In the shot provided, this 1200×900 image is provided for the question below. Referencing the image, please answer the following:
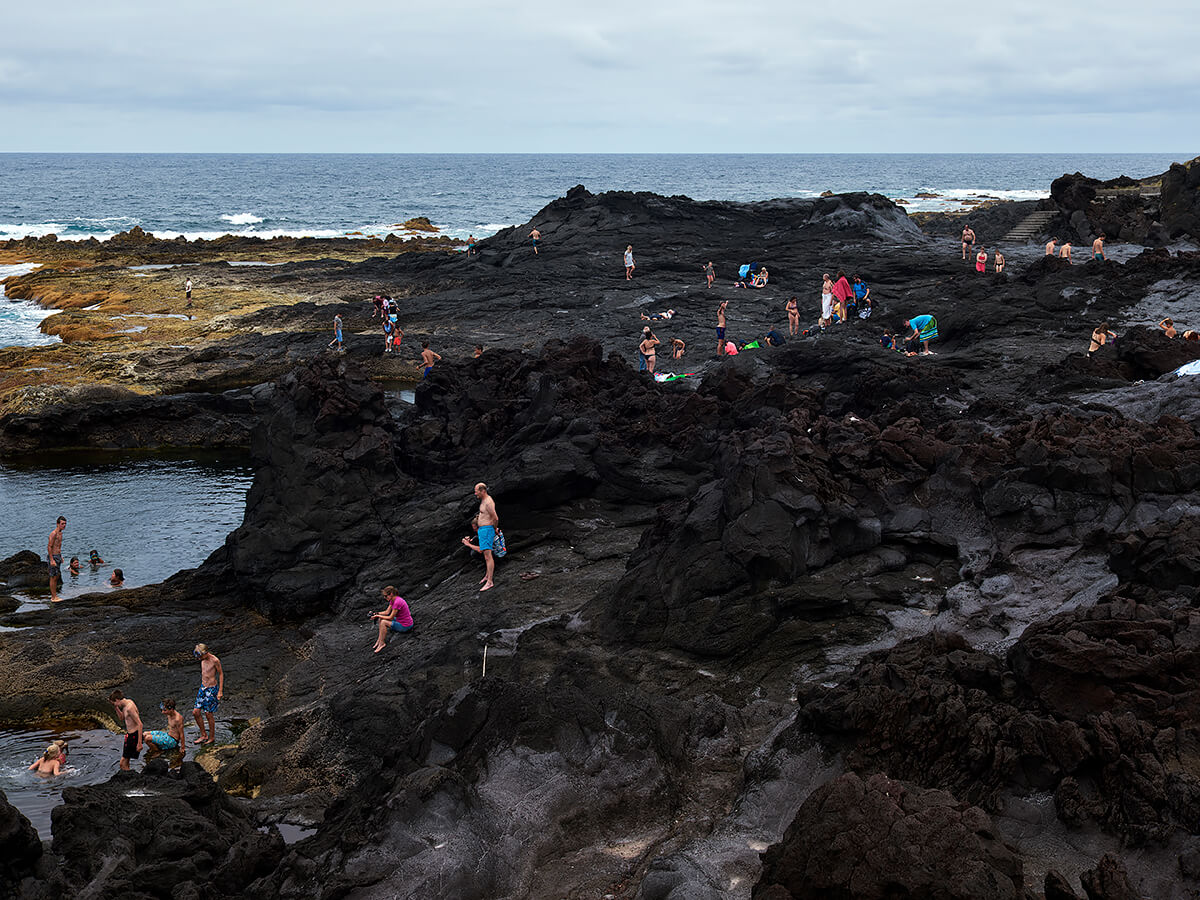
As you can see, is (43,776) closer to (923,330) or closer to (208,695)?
(208,695)

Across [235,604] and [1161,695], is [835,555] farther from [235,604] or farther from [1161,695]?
[235,604]

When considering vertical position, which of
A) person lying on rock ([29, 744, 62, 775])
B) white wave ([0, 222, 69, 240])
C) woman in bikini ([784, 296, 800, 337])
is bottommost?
person lying on rock ([29, 744, 62, 775])

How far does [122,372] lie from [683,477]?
2676cm

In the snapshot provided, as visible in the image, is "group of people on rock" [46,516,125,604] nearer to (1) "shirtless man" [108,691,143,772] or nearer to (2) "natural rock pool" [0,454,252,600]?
(2) "natural rock pool" [0,454,252,600]

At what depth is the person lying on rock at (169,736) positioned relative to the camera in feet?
46.3

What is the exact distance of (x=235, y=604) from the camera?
1919 cm

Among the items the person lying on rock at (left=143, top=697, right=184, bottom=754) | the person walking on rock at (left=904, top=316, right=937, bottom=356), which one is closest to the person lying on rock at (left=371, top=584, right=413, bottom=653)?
the person lying on rock at (left=143, top=697, right=184, bottom=754)

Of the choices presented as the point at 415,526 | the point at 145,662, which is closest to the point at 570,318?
the point at 415,526

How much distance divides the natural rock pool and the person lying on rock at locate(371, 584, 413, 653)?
8.08 metres

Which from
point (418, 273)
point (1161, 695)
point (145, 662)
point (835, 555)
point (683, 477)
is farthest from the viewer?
point (418, 273)

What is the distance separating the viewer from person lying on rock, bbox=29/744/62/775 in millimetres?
13672

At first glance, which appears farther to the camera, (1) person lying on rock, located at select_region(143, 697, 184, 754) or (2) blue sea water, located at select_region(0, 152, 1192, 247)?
(2) blue sea water, located at select_region(0, 152, 1192, 247)

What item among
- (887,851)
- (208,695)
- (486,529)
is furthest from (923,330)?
(887,851)

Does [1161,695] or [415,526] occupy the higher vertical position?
[1161,695]
